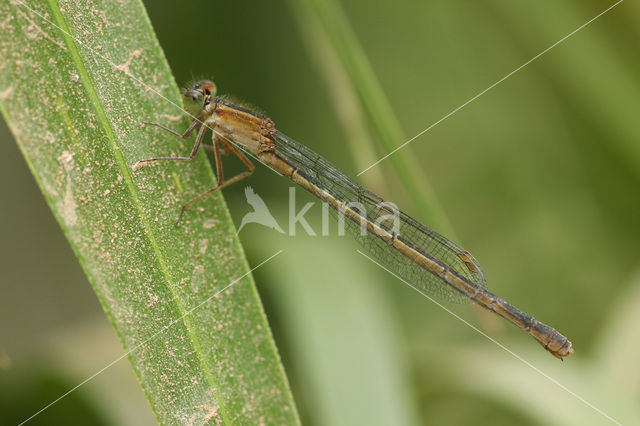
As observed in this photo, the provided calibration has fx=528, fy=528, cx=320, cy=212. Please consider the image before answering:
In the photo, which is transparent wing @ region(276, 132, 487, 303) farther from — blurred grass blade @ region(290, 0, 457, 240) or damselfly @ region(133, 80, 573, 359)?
blurred grass blade @ region(290, 0, 457, 240)

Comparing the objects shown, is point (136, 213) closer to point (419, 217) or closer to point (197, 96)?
point (197, 96)

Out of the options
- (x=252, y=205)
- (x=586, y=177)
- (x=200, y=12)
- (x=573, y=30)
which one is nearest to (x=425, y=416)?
(x=252, y=205)

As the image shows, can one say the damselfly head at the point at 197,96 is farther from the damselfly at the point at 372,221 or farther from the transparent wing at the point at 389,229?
the transparent wing at the point at 389,229

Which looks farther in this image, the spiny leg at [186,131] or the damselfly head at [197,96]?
the damselfly head at [197,96]

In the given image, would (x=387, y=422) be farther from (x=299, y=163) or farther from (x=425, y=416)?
(x=299, y=163)

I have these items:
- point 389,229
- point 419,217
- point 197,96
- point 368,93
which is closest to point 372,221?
point 389,229

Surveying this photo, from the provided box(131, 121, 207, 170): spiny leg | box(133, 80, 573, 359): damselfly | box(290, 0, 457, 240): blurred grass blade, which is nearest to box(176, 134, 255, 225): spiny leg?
box(133, 80, 573, 359): damselfly

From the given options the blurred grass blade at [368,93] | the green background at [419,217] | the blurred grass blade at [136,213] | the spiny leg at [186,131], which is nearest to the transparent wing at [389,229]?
the green background at [419,217]
